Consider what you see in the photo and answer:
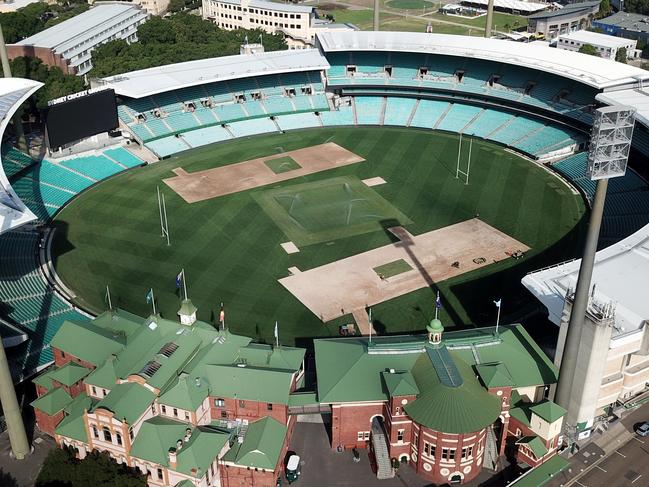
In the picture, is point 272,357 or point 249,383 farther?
point 272,357

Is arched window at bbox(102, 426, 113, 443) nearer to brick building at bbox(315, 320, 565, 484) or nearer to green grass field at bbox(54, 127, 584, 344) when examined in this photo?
brick building at bbox(315, 320, 565, 484)

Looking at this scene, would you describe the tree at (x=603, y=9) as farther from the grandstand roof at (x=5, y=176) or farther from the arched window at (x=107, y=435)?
the arched window at (x=107, y=435)

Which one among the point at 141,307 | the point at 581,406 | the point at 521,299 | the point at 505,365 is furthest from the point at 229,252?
the point at 581,406

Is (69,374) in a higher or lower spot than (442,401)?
lower

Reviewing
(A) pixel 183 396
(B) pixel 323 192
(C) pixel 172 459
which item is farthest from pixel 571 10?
(C) pixel 172 459

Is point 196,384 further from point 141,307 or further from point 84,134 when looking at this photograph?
point 84,134

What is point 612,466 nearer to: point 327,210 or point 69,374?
point 69,374
